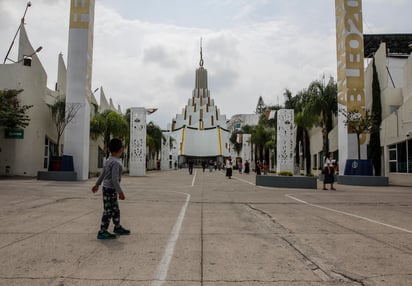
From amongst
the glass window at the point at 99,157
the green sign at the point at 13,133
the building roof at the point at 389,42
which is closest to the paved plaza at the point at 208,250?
the green sign at the point at 13,133

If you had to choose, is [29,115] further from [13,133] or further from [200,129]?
[200,129]

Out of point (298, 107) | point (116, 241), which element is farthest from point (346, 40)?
point (116, 241)

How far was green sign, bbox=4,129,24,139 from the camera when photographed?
26.0 m

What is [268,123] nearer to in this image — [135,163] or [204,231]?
[135,163]

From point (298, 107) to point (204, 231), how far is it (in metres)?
35.7

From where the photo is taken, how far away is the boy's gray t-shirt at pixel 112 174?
5730mm

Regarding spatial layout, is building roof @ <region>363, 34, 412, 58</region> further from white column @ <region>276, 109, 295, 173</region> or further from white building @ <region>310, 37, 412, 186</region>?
white column @ <region>276, 109, 295, 173</region>

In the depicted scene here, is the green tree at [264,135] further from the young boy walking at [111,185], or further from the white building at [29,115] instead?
the young boy walking at [111,185]

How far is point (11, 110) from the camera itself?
77.1ft

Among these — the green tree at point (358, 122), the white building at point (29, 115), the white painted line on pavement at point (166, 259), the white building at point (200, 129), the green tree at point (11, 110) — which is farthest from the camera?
the white building at point (200, 129)

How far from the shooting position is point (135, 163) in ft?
115

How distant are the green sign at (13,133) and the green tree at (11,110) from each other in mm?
533

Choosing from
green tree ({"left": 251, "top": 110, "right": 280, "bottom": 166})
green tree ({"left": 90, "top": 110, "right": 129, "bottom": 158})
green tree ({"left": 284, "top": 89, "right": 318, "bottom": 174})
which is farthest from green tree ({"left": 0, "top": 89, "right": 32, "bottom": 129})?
green tree ({"left": 251, "top": 110, "right": 280, "bottom": 166})

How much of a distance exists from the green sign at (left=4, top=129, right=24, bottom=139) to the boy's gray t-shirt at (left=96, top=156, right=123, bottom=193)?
2332 cm
